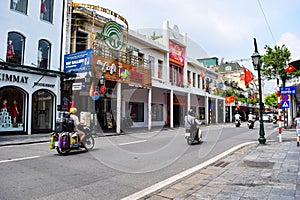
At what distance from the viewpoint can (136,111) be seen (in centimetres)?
2259

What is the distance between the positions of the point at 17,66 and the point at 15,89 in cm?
154

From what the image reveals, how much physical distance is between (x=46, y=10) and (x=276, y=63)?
57.2ft

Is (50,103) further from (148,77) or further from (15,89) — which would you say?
(148,77)

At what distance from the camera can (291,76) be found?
19922mm

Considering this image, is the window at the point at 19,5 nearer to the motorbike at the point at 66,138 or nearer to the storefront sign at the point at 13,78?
the storefront sign at the point at 13,78

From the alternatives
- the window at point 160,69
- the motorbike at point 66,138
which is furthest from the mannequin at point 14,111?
the window at point 160,69

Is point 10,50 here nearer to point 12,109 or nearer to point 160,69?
point 12,109

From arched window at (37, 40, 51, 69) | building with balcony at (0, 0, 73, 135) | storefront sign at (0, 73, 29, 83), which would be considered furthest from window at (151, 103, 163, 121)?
storefront sign at (0, 73, 29, 83)

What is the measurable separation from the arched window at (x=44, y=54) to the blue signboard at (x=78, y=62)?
43.2 inches

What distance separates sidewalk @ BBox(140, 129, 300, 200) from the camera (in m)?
4.29

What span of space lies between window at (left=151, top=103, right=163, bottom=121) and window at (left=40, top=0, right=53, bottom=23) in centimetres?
1239

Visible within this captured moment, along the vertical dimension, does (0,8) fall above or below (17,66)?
above

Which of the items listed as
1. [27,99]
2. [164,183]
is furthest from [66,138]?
[27,99]

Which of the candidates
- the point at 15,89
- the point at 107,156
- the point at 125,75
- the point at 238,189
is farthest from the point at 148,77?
the point at 238,189
